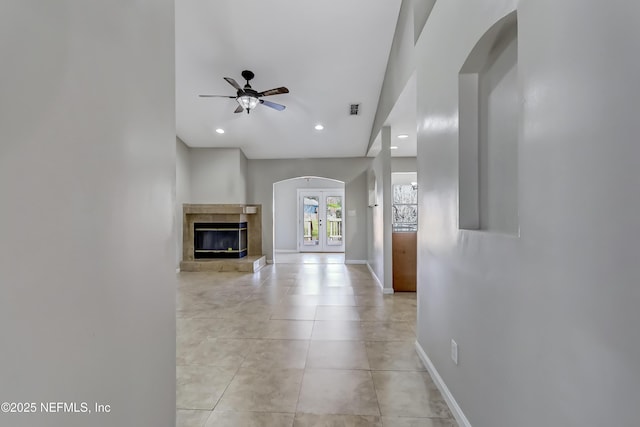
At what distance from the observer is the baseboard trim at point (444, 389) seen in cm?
167

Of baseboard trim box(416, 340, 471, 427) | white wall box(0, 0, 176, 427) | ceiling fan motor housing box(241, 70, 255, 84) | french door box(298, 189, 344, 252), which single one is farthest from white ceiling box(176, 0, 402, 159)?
french door box(298, 189, 344, 252)

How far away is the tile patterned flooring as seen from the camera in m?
1.81

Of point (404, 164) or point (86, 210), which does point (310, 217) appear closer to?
point (404, 164)

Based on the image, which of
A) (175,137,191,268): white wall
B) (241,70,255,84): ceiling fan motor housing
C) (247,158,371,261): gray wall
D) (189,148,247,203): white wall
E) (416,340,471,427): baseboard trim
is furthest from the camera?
(247,158,371,261): gray wall

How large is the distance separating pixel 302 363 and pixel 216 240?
5.23 meters

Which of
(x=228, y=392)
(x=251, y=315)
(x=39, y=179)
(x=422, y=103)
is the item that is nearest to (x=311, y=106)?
(x=422, y=103)

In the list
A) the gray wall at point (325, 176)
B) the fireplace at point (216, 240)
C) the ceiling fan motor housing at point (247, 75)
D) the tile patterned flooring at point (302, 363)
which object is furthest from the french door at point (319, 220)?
the ceiling fan motor housing at point (247, 75)

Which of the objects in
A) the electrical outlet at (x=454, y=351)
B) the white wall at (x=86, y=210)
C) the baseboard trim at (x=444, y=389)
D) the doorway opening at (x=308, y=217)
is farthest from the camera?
the doorway opening at (x=308, y=217)

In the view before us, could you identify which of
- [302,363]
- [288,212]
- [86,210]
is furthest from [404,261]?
[288,212]

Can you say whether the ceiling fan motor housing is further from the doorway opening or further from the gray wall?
the doorway opening

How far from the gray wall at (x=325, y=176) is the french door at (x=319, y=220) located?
2.96m

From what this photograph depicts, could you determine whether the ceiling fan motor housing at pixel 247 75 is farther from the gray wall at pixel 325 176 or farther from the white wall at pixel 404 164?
the white wall at pixel 404 164

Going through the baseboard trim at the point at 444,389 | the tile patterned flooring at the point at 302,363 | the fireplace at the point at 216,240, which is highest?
the fireplace at the point at 216,240

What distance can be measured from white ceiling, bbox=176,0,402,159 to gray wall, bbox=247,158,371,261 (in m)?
1.20
